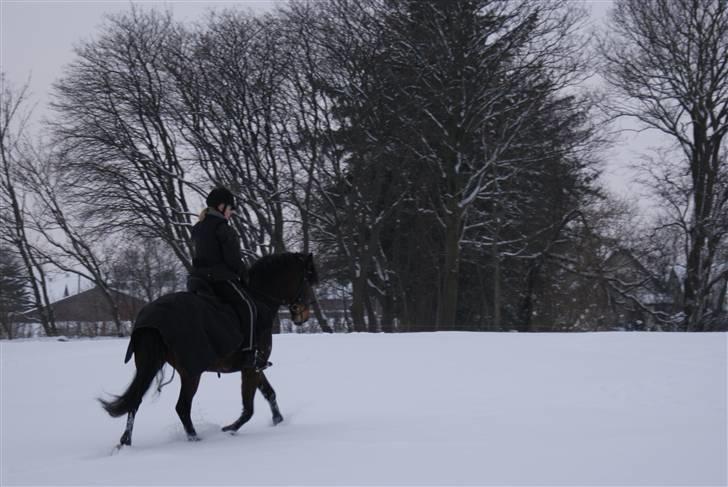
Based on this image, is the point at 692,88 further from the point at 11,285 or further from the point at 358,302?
the point at 11,285

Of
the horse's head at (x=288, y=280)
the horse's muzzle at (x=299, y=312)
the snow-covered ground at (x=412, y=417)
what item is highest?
the horse's head at (x=288, y=280)

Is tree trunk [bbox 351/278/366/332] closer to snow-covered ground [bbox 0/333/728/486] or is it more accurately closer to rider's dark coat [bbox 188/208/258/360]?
snow-covered ground [bbox 0/333/728/486]

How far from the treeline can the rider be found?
69.9 ft

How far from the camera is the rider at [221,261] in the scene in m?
9.34

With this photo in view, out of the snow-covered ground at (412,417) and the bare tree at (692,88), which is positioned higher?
the bare tree at (692,88)

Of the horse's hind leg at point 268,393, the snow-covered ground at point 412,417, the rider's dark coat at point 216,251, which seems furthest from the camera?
the horse's hind leg at point 268,393

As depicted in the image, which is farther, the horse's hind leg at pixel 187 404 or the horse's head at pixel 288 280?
the horse's head at pixel 288 280

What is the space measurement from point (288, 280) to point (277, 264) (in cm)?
23

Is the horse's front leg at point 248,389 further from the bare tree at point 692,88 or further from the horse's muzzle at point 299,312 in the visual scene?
the bare tree at point 692,88

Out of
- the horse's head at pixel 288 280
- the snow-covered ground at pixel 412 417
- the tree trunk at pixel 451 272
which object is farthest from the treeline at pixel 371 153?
the horse's head at pixel 288 280

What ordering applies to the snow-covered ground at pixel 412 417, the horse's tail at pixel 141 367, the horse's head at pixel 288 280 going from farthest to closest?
the horse's head at pixel 288 280 → the horse's tail at pixel 141 367 → the snow-covered ground at pixel 412 417

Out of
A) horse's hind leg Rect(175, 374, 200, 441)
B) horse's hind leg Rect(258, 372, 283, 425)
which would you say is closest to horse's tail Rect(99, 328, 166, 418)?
horse's hind leg Rect(175, 374, 200, 441)

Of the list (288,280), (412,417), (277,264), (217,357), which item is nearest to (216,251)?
(277,264)

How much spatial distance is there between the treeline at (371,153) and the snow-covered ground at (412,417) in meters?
15.2
